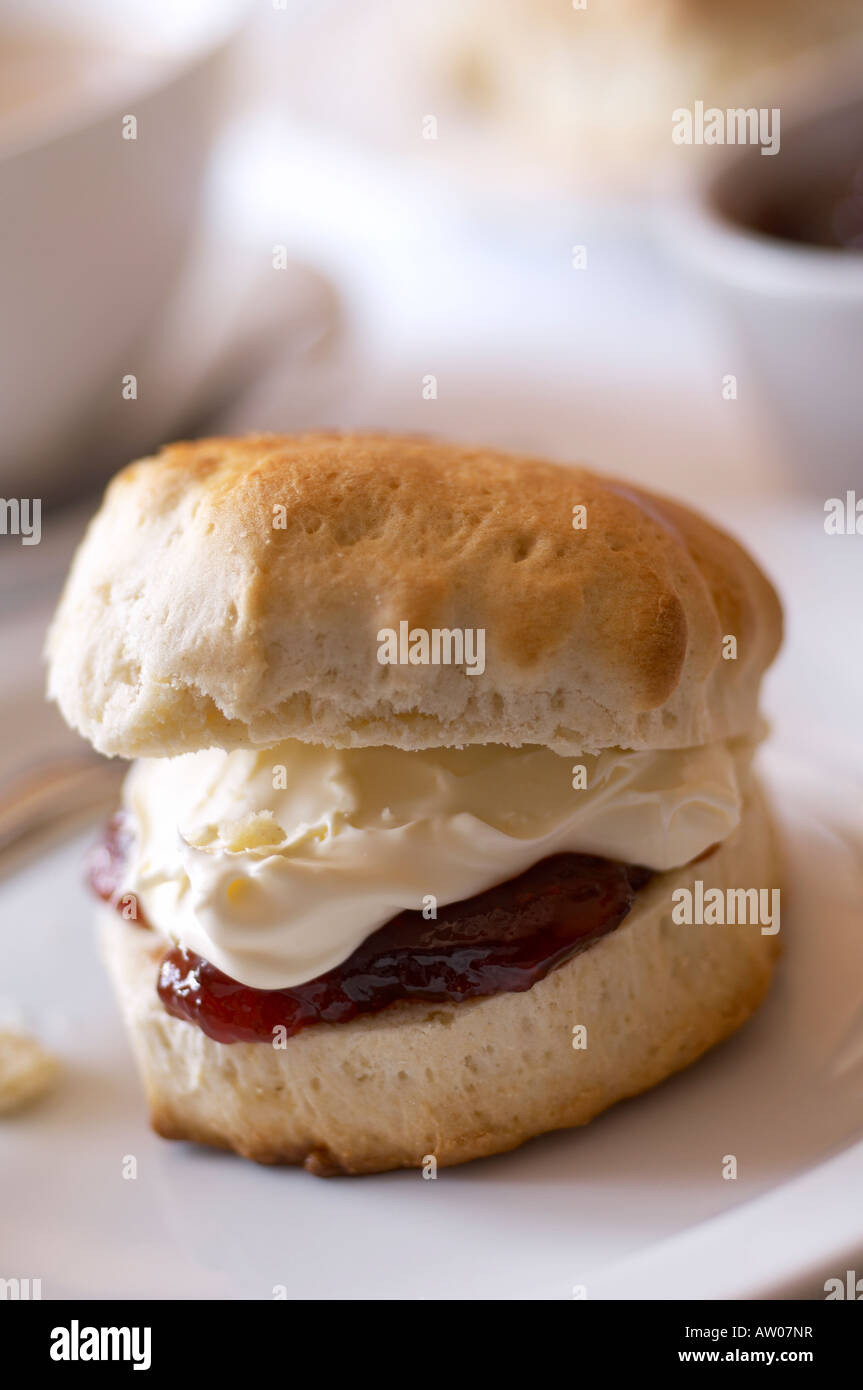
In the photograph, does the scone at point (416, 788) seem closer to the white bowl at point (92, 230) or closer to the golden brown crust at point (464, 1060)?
the golden brown crust at point (464, 1060)

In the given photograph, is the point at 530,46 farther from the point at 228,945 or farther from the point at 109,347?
the point at 228,945

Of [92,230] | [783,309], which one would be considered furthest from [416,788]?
[92,230]

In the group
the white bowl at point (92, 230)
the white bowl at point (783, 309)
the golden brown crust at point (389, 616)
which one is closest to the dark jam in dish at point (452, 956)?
the golden brown crust at point (389, 616)

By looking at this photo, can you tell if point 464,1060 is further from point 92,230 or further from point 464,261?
point 464,261

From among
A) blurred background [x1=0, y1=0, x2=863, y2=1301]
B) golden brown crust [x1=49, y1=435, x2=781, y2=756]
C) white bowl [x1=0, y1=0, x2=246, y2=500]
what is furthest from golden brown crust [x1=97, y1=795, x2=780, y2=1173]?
white bowl [x1=0, y1=0, x2=246, y2=500]

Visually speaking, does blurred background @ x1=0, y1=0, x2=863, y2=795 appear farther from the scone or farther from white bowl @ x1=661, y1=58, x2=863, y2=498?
the scone

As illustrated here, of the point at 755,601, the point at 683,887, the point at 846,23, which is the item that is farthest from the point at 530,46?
the point at 683,887
